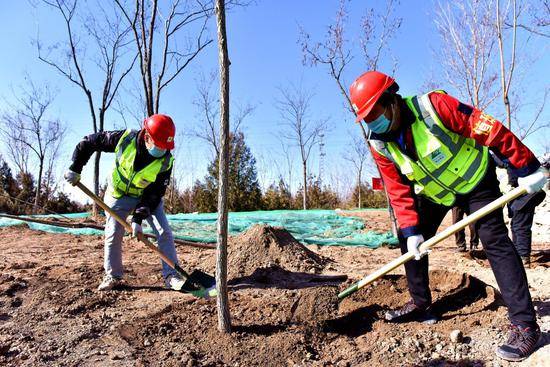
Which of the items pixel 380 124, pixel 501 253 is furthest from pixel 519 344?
pixel 380 124

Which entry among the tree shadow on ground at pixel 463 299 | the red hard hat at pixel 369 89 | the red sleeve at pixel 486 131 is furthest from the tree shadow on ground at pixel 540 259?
the red hard hat at pixel 369 89

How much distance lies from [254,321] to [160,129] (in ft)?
6.13

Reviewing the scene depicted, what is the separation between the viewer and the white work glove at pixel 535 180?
226cm

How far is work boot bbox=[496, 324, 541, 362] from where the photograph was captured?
224 cm

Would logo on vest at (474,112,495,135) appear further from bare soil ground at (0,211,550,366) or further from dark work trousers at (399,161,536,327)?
bare soil ground at (0,211,550,366)

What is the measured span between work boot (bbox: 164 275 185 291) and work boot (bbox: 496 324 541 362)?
8.96 ft

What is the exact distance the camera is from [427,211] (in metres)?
2.83

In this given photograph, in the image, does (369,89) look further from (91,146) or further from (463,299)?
(91,146)

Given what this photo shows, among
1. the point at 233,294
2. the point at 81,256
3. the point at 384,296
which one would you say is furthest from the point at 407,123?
the point at 81,256

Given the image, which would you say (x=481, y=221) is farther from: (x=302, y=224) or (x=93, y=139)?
(x=302, y=224)

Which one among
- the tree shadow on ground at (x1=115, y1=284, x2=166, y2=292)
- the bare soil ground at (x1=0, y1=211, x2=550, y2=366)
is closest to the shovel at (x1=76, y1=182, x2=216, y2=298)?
the bare soil ground at (x1=0, y1=211, x2=550, y2=366)

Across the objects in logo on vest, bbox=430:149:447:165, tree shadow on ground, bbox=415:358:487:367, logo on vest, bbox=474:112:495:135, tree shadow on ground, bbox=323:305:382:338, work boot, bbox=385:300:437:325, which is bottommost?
tree shadow on ground, bbox=415:358:487:367

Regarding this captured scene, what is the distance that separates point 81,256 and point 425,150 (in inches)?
198

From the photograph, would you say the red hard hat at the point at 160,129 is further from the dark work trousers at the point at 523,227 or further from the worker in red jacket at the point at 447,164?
the dark work trousers at the point at 523,227
